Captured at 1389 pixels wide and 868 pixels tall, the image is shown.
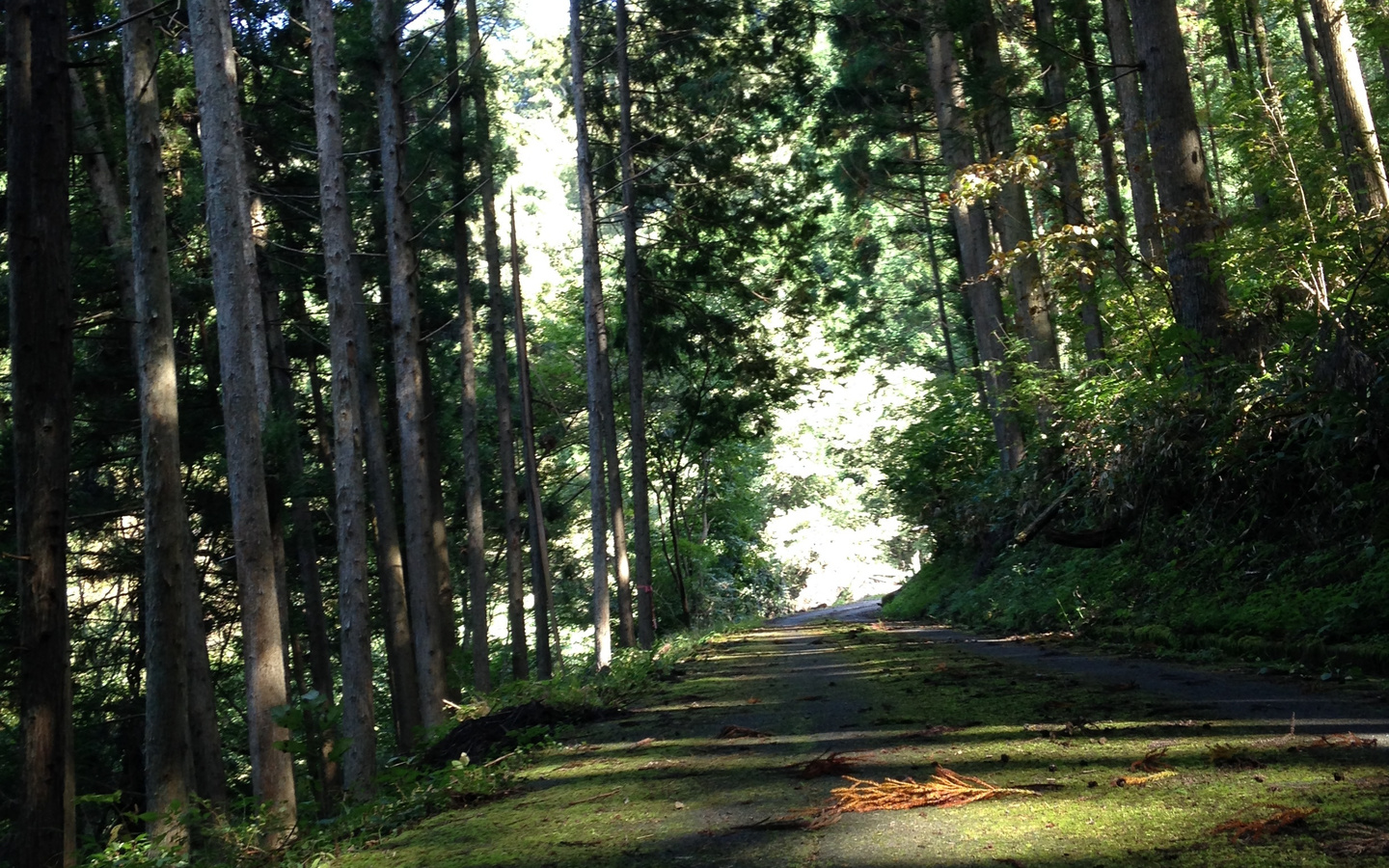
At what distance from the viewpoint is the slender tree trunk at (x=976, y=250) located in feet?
60.9

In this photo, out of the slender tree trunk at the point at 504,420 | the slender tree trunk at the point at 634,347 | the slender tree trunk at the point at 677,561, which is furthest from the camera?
the slender tree trunk at the point at 677,561

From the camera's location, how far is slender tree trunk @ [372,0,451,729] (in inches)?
620

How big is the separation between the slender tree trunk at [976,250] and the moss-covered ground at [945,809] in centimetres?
1168

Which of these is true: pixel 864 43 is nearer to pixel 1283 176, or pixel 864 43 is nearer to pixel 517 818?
pixel 1283 176

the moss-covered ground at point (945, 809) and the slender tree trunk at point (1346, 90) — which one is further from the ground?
the slender tree trunk at point (1346, 90)

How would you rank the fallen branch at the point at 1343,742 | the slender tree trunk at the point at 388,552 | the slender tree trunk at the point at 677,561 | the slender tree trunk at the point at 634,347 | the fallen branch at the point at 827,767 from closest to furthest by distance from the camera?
the fallen branch at the point at 1343,742
the fallen branch at the point at 827,767
the slender tree trunk at the point at 388,552
the slender tree trunk at the point at 634,347
the slender tree trunk at the point at 677,561

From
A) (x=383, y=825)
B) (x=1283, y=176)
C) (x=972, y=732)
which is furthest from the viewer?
(x=1283, y=176)

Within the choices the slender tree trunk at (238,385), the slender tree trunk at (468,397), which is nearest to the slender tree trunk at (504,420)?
the slender tree trunk at (468,397)

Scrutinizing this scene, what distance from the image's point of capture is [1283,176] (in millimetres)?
10992

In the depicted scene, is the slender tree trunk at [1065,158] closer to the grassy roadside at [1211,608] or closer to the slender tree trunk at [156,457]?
the grassy roadside at [1211,608]

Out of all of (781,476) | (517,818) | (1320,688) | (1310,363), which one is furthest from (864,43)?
(781,476)

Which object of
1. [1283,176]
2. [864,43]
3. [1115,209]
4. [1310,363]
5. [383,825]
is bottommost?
[383,825]

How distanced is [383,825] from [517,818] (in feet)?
Result: 4.57

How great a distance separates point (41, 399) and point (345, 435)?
5.30 metres
